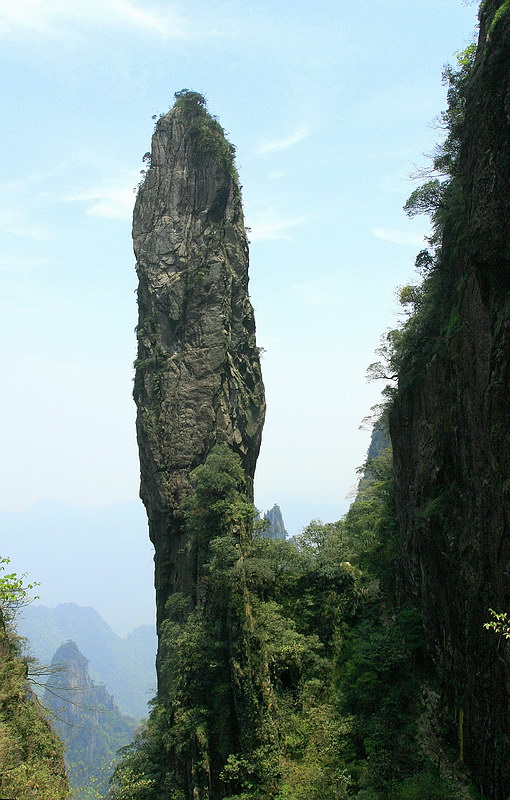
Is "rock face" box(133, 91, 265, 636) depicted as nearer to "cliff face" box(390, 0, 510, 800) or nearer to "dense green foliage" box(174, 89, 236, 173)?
"dense green foliage" box(174, 89, 236, 173)

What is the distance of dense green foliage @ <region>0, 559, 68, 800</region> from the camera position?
44.0ft

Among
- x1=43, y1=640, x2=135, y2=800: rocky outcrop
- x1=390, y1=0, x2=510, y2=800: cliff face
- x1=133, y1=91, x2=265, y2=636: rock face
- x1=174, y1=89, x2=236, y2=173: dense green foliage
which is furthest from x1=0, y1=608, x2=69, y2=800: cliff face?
x1=43, y1=640, x2=135, y2=800: rocky outcrop

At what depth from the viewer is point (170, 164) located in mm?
37844

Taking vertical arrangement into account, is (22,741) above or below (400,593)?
below

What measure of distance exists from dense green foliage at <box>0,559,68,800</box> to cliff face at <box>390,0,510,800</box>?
9.69m

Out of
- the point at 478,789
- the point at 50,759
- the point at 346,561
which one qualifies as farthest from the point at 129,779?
the point at 478,789

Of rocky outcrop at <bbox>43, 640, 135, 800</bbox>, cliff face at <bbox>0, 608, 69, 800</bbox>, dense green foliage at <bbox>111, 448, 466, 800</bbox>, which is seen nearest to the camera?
cliff face at <bbox>0, 608, 69, 800</bbox>

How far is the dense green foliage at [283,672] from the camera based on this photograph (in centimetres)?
1834

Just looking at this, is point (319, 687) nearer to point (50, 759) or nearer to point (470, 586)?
point (50, 759)

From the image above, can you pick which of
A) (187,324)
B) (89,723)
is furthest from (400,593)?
(89,723)

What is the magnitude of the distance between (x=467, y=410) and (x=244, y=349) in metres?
25.0

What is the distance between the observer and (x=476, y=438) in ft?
41.6

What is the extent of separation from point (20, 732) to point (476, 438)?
13.9 metres

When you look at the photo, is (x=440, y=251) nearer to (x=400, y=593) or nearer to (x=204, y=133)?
(x=400, y=593)
